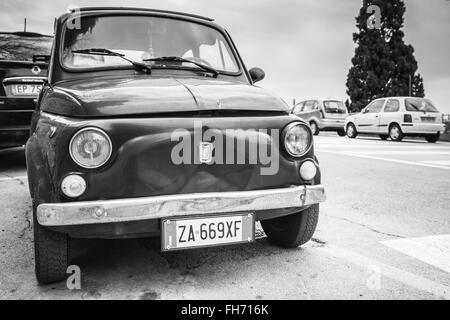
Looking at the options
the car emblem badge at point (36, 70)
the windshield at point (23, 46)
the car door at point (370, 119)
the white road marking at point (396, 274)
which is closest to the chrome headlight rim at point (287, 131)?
the white road marking at point (396, 274)

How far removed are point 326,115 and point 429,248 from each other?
15.3 meters

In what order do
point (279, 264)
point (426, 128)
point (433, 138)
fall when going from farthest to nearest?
point (433, 138) < point (426, 128) < point (279, 264)

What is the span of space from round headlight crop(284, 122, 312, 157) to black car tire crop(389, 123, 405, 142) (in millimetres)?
12460

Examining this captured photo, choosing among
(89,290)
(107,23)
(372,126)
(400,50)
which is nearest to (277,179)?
(89,290)

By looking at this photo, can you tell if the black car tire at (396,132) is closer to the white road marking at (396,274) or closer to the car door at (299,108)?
the car door at (299,108)

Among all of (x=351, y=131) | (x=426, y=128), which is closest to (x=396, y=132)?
(x=426, y=128)

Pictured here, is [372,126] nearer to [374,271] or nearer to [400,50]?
[374,271]

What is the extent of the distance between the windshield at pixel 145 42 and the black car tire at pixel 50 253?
1266 millimetres

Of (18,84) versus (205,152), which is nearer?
(205,152)

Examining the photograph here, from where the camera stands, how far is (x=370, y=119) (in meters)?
15.5

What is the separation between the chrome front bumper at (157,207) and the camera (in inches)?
84.9

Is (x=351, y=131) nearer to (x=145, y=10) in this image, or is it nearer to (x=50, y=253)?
(x=145, y=10)

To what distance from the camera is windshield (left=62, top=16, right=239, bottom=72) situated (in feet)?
10.3
